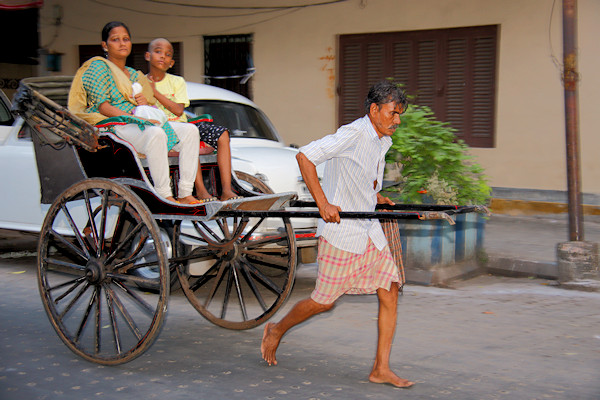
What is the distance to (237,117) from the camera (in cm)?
798

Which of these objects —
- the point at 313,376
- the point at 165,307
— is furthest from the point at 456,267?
the point at 165,307

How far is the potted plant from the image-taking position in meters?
6.97

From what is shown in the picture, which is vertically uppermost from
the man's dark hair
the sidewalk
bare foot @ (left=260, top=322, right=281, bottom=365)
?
the man's dark hair

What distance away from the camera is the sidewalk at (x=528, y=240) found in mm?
7492

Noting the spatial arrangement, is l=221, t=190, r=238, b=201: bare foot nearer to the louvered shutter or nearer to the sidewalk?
the sidewalk

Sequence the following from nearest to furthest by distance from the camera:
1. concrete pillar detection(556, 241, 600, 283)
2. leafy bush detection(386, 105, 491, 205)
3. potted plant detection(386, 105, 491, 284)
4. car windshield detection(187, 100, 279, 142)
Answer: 1. concrete pillar detection(556, 241, 600, 283)
2. potted plant detection(386, 105, 491, 284)
3. leafy bush detection(386, 105, 491, 205)
4. car windshield detection(187, 100, 279, 142)

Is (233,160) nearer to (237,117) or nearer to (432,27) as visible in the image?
(237,117)

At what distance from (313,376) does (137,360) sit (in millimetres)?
1157

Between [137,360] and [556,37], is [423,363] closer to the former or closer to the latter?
[137,360]

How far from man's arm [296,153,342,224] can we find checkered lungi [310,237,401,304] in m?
0.33

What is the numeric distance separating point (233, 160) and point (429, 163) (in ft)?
6.57

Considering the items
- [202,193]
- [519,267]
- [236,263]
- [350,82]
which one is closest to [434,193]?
[519,267]

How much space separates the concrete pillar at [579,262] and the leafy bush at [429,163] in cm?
94

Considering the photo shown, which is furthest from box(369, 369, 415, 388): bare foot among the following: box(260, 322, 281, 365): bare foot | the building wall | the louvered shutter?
the louvered shutter
